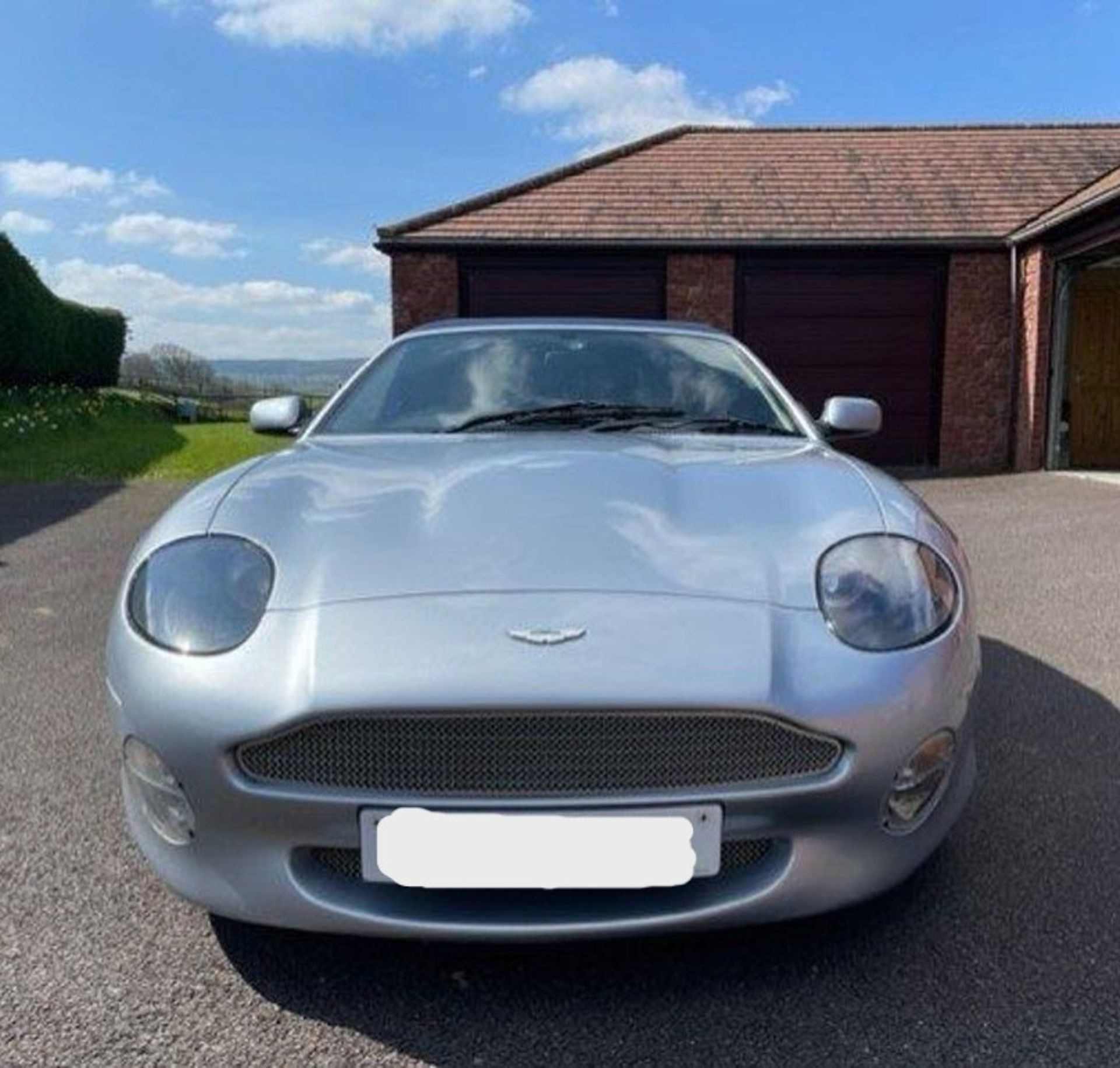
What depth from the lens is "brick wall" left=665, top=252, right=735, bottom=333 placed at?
1229 centimetres

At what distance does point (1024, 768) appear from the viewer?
2.88 metres

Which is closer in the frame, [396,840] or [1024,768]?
[396,840]

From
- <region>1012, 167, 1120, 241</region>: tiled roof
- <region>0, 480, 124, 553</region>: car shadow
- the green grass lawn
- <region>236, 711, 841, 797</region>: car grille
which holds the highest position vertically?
<region>1012, 167, 1120, 241</region>: tiled roof

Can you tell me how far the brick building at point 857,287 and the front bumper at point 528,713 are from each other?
420 inches

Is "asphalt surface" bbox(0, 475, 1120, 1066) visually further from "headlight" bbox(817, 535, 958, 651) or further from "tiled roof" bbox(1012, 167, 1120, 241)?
"tiled roof" bbox(1012, 167, 1120, 241)

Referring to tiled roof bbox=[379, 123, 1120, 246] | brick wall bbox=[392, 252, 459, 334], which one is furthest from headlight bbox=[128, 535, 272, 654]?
tiled roof bbox=[379, 123, 1120, 246]

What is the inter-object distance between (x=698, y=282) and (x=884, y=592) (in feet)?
35.9

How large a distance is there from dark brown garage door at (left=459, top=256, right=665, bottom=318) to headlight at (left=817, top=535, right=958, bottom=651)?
34.9 feet

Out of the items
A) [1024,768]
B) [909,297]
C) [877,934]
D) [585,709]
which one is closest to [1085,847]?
[1024,768]

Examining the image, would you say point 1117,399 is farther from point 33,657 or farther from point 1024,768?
point 33,657

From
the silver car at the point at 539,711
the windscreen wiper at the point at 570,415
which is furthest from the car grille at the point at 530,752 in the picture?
the windscreen wiper at the point at 570,415

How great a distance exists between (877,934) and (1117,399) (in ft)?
42.5

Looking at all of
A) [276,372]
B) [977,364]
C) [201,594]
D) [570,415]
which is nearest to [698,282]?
[977,364]

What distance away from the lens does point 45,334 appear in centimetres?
1820
